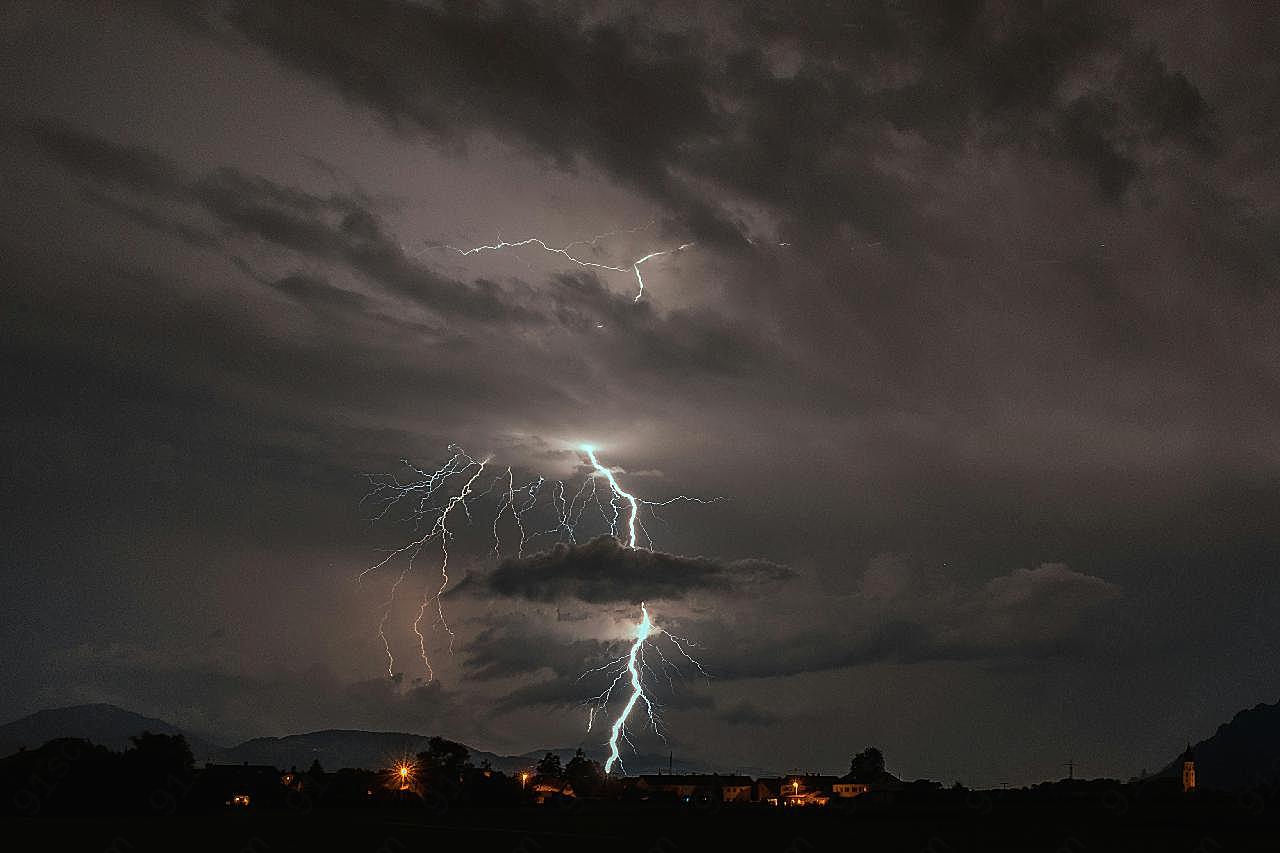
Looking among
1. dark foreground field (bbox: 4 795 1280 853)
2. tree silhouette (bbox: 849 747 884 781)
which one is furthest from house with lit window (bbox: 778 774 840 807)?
dark foreground field (bbox: 4 795 1280 853)

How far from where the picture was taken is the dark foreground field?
40688 mm

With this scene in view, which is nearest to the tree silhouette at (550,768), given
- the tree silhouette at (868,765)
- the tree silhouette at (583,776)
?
the tree silhouette at (583,776)

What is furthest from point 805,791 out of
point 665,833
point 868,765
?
point 665,833

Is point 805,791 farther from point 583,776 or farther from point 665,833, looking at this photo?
point 665,833

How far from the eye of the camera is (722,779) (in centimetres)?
14512

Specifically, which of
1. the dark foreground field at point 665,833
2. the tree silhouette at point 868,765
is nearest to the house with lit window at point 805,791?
the tree silhouette at point 868,765

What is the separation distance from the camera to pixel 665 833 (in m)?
51.8

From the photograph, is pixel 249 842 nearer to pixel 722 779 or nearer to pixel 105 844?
pixel 105 844

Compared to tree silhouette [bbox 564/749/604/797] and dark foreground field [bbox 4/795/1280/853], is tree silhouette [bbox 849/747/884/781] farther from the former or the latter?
dark foreground field [bbox 4/795/1280/853]

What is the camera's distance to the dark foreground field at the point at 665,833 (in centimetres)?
4069

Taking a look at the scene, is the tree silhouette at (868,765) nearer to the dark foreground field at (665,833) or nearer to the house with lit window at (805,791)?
the house with lit window at (805,791)

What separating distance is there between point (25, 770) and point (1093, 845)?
59.1 m

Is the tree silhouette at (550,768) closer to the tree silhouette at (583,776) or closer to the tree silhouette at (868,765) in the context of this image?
the tree silhouette at (583,776)

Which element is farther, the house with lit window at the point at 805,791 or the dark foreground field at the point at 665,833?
the house with lit window at the point at 805,791
